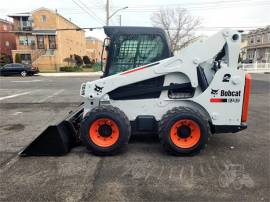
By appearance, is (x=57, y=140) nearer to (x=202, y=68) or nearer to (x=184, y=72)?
(x=184, y=72)

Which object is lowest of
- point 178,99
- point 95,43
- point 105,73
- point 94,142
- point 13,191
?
point 13,191

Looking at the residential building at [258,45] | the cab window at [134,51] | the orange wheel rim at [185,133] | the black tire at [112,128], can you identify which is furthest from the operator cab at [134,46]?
the residential building at [258,45]

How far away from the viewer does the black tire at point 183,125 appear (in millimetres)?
3924

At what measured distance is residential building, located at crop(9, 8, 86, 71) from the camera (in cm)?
3384

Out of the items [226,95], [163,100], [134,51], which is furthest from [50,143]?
[226,95]

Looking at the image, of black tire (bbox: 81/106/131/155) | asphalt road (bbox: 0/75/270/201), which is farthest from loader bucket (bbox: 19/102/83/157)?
black tire (bbox: 81/106/131/155)

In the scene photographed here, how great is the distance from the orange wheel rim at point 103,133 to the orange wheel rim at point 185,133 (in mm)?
1037

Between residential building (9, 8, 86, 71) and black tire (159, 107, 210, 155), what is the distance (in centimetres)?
3277

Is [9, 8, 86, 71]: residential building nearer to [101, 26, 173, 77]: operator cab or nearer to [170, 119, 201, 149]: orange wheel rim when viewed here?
[101, 26, 173, 77]: operator cab

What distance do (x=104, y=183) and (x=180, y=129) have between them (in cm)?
164

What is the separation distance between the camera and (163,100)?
14.0ft

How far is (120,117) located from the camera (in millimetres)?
4008

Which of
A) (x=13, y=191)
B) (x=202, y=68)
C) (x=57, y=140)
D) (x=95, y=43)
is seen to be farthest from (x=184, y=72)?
(x=95, y=43)

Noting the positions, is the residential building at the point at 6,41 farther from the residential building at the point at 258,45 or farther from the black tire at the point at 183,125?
the residential building at the point at 258,45
